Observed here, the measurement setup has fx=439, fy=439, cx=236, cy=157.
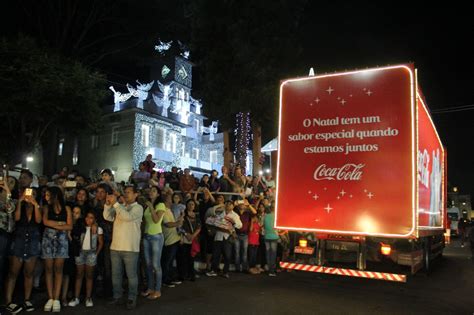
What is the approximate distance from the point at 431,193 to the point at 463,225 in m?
22.4

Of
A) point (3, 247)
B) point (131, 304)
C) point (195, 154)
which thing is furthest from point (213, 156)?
A: point (3, 247)

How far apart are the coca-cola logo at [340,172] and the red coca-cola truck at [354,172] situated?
0.02 meters

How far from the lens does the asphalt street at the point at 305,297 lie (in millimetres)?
6945

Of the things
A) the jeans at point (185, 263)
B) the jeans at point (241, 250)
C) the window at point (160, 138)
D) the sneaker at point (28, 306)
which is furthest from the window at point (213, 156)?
the sneaker at point (28, 306)

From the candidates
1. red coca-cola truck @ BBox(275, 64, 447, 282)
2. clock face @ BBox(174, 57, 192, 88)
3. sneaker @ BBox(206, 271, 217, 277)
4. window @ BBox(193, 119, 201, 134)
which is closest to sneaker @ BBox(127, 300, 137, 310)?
red coca-cola truck @ BBox(275, 64, 447, 282)

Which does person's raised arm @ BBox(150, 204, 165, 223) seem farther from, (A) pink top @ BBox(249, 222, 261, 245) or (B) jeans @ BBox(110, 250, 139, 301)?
(A) pink top @ BBox(249, 222, 261, 245)

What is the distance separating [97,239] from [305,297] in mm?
3857

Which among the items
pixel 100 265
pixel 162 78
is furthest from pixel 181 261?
pixel 162 78

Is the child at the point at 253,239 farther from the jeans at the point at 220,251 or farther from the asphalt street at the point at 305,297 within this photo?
the jeans at the point at 220,251

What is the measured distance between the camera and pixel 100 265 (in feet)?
25.9

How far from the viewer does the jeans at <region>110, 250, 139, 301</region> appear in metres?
6.81

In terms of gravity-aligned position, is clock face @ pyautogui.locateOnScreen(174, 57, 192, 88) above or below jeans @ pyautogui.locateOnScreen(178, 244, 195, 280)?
above

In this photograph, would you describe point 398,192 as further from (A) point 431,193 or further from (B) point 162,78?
(B) point 162,78

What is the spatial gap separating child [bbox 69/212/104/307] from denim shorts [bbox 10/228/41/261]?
0.68 meters
